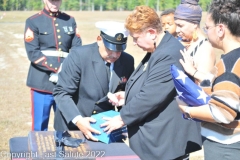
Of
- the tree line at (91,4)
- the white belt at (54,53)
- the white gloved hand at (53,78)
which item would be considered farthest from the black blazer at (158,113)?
the tree line at (91,4)

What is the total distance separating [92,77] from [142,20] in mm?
650

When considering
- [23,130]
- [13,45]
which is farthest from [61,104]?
[13,45]

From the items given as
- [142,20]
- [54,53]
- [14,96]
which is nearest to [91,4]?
[14,96]

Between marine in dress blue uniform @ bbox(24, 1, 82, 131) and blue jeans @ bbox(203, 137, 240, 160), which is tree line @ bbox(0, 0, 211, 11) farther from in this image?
blue jeans @ bbox(203, 137, 240, 160)

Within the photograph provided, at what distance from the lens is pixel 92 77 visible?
10.3 feet

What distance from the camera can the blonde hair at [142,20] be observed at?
270 cm

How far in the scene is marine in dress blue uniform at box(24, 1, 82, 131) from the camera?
441cm

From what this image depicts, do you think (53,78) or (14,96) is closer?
(53,78)

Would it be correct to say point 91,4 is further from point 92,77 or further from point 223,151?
point 223,151

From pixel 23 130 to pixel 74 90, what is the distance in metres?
3.26

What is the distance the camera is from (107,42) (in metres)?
3.03

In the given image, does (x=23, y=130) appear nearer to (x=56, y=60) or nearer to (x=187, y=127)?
(x=56, y=60)

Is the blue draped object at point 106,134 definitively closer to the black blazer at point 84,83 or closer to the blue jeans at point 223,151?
the black blazer at point 84,83

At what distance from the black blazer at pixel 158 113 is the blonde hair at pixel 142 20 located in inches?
5.6
